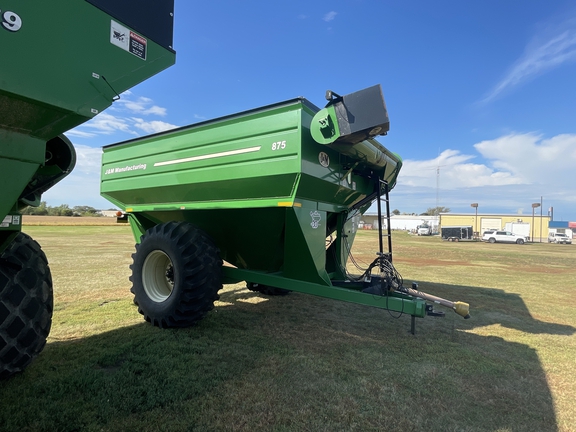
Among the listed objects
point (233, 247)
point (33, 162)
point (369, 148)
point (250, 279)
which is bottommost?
point (250, 279)

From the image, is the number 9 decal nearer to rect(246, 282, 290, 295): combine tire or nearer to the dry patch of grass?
rect(246, 282, 290, 295): combine tire

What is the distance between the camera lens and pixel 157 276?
521 cm

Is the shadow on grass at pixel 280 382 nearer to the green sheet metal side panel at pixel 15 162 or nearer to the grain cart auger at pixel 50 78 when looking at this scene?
the grain cart auger at pixel 50 78

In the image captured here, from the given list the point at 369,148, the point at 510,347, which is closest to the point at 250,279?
the point at 369,148

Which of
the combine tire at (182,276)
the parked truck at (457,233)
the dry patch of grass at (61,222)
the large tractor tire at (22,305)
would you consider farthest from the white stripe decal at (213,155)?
the parked truck at (457,233)

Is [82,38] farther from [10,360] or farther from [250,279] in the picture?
[250,279]

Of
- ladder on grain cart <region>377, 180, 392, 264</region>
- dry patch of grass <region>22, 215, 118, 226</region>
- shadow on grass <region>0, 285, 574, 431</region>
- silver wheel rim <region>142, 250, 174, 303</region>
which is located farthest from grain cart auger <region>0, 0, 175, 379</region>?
dry patch of grass <region>22, 215, 118, 226</region>

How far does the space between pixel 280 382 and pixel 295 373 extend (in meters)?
0.24

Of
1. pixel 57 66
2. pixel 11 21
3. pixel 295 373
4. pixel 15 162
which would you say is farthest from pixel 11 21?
pixel 295 373

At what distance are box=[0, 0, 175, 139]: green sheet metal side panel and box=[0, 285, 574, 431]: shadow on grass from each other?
211 centimetres

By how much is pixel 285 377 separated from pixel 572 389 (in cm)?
277

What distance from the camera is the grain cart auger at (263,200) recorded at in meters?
3.91

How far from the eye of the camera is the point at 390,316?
18.2ft

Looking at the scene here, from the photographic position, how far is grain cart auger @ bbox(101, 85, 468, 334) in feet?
12.8
